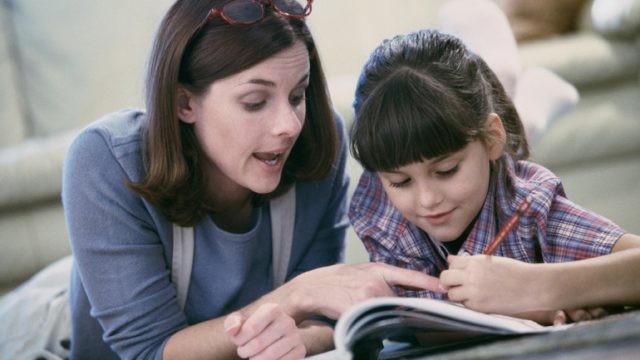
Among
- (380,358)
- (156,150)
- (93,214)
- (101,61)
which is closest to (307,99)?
(156,150)

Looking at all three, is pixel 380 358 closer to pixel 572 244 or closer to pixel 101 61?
pixel 572 244

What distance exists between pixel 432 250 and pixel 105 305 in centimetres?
46

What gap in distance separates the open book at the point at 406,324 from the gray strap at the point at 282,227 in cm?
46

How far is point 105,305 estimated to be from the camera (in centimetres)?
117

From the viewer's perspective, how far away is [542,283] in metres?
0.94

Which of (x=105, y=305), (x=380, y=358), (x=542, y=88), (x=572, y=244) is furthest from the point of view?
(x=542, y=88)

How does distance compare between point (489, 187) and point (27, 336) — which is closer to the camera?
point (489, 187)

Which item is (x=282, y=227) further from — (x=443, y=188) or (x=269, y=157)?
(x=443, y=188)

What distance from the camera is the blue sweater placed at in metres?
1.17

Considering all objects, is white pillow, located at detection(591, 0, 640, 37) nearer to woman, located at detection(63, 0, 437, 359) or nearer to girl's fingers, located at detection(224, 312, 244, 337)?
woman, located at detection(63, 0, 437, 359)

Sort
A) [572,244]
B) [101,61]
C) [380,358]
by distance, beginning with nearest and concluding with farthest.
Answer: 1. [380,358]
2. [572,244]
3. [101,61]

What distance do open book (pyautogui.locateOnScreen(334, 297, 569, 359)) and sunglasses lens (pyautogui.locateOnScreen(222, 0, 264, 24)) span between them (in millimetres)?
477

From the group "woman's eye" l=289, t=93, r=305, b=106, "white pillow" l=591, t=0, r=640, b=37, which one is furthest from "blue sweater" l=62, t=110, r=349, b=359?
"white pillow" l=591, t=0, r=640, b=37

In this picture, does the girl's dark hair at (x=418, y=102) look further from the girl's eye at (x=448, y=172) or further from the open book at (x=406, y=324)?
the open book at (x=406, y=324)
